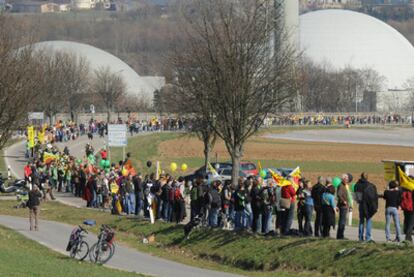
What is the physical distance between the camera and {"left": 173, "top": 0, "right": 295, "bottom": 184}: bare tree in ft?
132

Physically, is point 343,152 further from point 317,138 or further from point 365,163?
point 317,138

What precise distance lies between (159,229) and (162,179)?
9.72ft

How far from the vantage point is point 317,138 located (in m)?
118

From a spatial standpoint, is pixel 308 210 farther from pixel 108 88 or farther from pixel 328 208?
pixel 108 88

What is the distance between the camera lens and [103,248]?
2966 cm

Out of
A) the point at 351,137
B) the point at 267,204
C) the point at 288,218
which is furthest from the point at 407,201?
the point at 351,137

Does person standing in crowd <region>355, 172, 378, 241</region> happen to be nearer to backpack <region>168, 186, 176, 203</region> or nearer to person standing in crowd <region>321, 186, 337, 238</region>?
person standing in crowd <region>321, 186, 337, 238</region>

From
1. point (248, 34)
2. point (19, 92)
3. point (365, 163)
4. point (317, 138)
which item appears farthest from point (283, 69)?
point (317, 138)

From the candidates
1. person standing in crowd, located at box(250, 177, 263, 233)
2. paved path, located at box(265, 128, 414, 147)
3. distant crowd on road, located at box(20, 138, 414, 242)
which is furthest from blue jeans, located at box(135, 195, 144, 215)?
paved path, located at box(265, 128, 414, 147)

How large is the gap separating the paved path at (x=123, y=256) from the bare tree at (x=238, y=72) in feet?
22.8

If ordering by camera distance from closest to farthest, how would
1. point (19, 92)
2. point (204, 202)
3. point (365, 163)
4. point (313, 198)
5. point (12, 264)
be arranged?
point (12, 264), point (313, 198), point (204, 202), point (19, 92), point (365, 163)

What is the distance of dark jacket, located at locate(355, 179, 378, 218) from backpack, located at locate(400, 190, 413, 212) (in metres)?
0.69

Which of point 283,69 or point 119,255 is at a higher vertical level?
point 283,69

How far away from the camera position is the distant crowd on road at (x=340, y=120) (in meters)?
158
